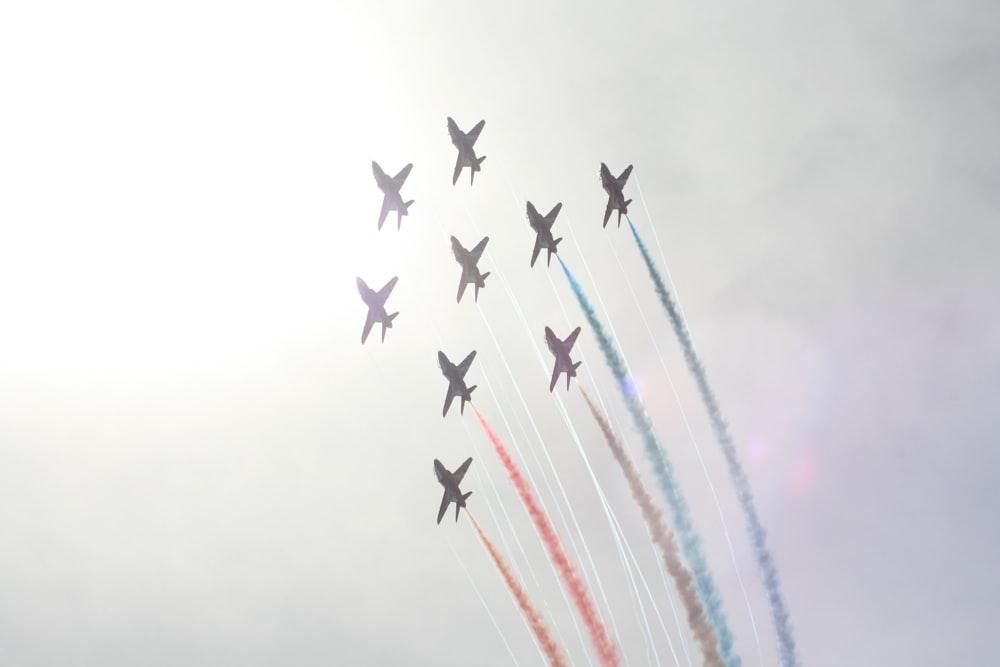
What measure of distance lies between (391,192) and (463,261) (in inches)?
405

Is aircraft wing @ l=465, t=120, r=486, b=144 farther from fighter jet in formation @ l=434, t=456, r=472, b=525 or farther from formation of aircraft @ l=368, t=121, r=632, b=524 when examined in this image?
fighter jet in formation @ l=434, t=456, r=472, b=525

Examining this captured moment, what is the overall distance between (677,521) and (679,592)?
6379mm

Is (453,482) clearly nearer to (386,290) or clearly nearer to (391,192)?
(386,290)

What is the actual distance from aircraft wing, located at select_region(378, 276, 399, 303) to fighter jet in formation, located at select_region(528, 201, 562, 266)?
1513cm

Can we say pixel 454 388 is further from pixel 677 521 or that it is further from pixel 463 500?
pixel 677 521

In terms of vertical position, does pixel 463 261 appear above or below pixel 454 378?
above

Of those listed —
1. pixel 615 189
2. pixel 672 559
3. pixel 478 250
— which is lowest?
pixel 672 559

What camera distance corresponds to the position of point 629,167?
82688 millimetres

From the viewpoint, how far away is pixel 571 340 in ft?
266

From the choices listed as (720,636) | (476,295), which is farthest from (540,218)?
(720,636)

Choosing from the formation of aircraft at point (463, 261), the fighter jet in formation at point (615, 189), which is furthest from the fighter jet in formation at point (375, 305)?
the fighter jet in formation at point (615, 189)

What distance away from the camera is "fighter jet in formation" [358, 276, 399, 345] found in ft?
268

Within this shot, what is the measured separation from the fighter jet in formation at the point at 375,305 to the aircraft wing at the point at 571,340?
1837 centimetres

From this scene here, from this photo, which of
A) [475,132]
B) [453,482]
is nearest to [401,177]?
[475,132]
